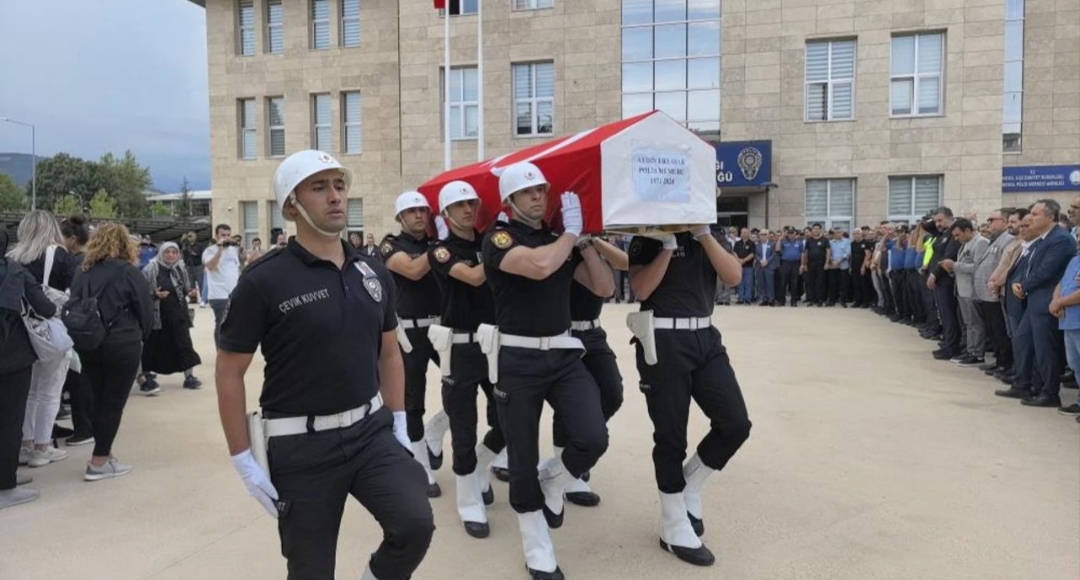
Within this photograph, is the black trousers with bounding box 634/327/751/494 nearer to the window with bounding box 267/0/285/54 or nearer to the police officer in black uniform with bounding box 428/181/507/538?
the police officer in black uniform with bounding box 428/181/507/538

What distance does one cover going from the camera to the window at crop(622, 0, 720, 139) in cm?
2114

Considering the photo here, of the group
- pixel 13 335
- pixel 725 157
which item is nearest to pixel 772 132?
pixel 725 157

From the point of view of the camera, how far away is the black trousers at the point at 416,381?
4.88 m

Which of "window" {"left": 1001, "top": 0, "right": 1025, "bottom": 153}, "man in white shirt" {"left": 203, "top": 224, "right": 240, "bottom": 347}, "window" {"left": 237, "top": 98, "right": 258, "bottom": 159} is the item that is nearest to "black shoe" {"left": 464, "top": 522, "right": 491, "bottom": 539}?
"man in white shirt" {"left": 203, "top": 224, "right": 240, "bottom": 347}

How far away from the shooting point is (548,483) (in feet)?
13.2

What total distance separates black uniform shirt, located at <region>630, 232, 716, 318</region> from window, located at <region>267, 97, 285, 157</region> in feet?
77.8

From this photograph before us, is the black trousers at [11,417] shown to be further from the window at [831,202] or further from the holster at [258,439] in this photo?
the window at [831,202]

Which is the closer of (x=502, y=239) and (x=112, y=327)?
(x=502, y=239)

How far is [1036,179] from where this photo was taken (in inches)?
828

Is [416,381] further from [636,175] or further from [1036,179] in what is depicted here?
[1036,179]

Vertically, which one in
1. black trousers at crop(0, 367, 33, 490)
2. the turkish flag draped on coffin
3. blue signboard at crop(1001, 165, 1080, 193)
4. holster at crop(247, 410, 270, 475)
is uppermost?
blue signboard at crop(1001, 165, 1080, 193)

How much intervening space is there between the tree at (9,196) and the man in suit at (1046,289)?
70624 millimetres

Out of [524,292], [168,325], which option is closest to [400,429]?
[524,292]

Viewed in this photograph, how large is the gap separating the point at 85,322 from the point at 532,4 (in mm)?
19461
